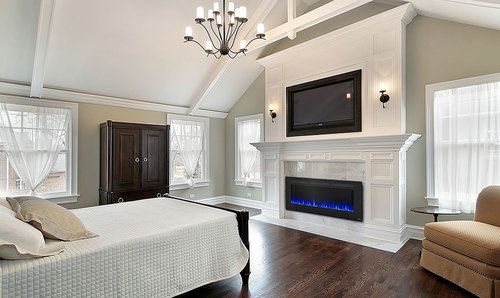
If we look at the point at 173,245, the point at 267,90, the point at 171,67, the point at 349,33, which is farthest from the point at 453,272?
the point at 171,67

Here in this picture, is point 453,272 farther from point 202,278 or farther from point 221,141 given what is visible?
point 221,141

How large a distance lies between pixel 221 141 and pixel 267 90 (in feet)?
7.15

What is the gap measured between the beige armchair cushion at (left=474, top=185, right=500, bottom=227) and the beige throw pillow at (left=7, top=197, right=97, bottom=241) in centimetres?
384

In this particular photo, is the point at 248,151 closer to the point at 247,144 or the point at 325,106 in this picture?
the point at 247,144

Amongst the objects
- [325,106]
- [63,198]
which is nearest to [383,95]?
[325,106]

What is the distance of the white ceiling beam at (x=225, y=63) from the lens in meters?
4.59

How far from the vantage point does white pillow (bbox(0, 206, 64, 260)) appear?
1522 millimetres

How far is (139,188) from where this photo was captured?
194 inches

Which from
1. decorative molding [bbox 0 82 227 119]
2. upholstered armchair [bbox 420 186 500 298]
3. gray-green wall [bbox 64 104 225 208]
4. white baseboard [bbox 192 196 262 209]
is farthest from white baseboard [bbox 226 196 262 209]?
upholstered armchair [bbox 420 186 500 298]

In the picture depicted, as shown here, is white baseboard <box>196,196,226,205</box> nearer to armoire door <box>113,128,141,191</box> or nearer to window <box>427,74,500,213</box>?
armoire door <box>113,128,141,191</box>

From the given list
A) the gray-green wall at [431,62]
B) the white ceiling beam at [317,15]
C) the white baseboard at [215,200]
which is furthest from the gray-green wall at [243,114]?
the gray-green wall at [431,62]

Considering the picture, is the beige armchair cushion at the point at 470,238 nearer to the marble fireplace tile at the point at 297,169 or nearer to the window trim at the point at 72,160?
the marble fireplace tile at the point at 297,169

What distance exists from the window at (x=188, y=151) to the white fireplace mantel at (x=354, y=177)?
6.15 feet

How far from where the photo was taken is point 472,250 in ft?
7.95
